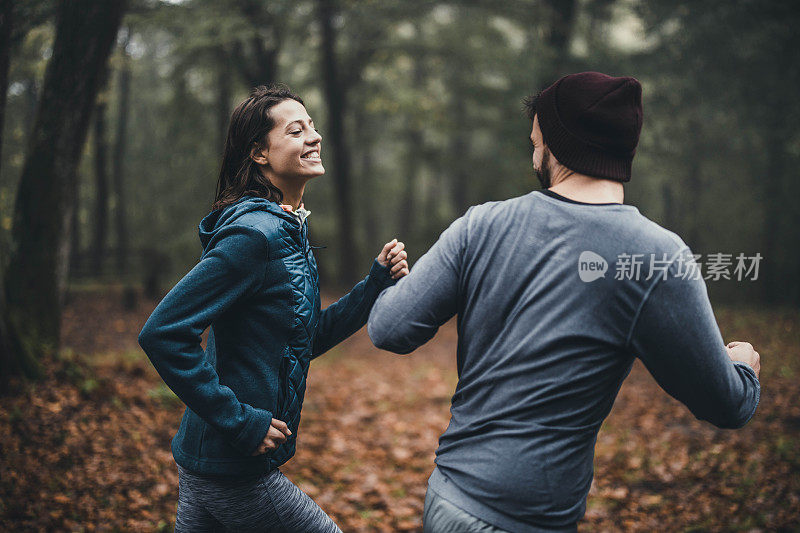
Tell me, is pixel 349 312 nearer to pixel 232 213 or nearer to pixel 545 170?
pixel 232 213

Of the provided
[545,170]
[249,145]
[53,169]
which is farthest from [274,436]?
[53,169]

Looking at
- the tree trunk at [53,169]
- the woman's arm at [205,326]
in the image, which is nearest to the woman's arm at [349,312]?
the woman's arm at [205,326]

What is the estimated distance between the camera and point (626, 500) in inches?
214

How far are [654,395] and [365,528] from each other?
585 cm

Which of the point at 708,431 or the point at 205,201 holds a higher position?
the point at 205,201

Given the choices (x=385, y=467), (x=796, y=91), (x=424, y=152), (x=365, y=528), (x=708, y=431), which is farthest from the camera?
(x=424, y=152)

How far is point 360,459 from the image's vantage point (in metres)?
6.37

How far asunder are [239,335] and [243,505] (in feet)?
2.03

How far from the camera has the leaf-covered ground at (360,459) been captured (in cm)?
477

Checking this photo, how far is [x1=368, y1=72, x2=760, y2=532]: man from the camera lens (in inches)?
67.4

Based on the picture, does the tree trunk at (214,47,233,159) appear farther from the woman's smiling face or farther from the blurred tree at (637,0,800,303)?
the woman's smiling face

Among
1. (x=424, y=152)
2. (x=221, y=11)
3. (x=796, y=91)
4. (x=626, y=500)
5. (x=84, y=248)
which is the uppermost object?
(x=221, y=11)

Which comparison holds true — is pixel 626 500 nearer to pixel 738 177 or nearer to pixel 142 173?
pixel 738 177

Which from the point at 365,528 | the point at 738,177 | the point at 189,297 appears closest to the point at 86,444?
the point at 365,528
